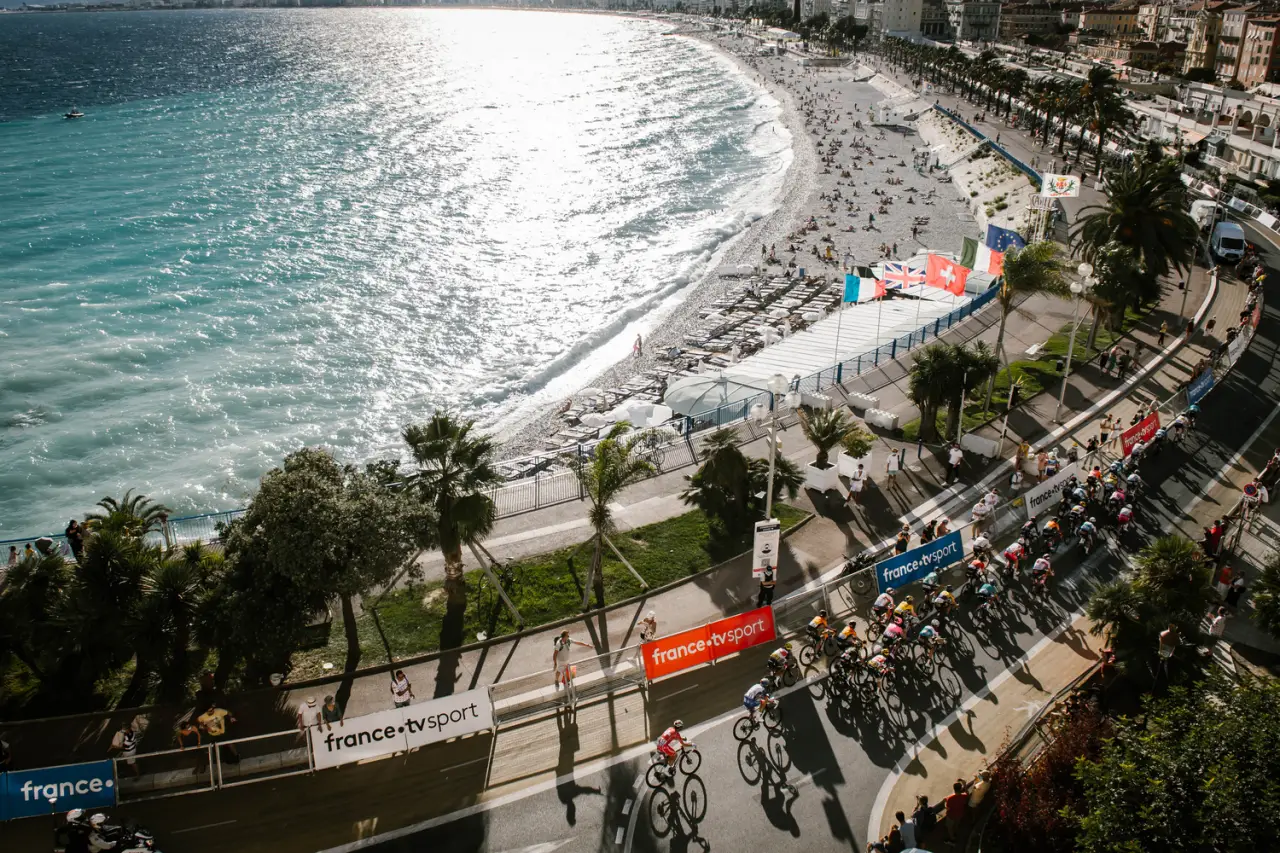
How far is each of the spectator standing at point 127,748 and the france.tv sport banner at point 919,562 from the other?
17106 mm

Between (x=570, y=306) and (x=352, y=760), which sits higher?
(x=352, y=760)

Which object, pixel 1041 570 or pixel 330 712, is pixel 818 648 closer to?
pixel 1041 570

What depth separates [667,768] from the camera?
59.2 ft

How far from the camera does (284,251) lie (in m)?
74.8

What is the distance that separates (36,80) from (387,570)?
677 feet

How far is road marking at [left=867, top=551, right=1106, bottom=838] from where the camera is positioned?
1728 centimetres

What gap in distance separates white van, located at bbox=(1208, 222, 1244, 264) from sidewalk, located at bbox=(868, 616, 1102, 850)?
37.5m

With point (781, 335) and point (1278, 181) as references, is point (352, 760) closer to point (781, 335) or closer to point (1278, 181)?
point (781, 335)

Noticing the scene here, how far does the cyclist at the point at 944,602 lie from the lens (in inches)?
871

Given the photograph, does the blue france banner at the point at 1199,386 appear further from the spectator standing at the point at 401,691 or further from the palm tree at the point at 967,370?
the spectator standing at the point at 401,691

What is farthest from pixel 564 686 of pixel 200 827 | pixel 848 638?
pixel 200 827

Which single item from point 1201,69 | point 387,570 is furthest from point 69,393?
point 1201,69

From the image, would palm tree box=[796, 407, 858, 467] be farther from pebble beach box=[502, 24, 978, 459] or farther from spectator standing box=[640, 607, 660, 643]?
pebble beach box=[502, 24, 978, 459]

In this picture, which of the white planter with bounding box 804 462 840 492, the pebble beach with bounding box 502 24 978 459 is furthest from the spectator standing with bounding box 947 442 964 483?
the pebble beach with bounding box 502 24 978 459
